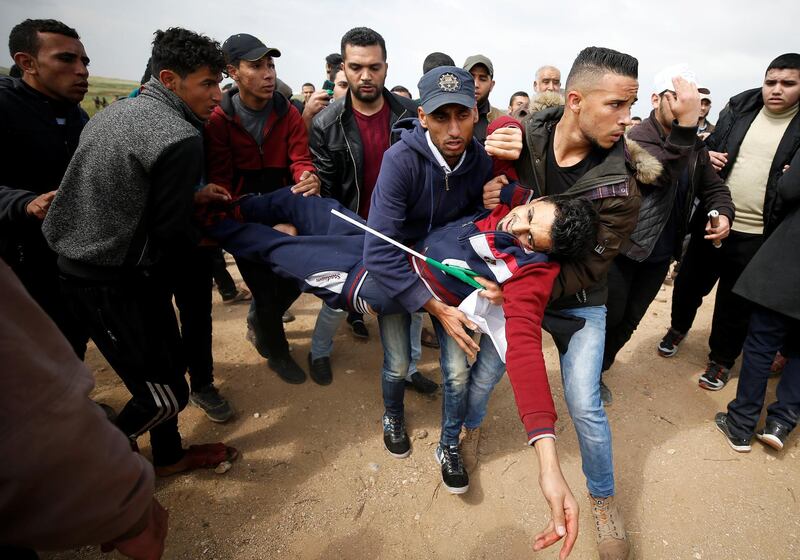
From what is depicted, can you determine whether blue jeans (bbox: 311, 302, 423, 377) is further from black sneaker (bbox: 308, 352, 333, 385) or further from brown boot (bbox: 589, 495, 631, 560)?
brown boot (bbox: 589, 495, 631, 560)

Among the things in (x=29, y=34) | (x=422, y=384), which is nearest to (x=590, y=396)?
(x=422, y=384)

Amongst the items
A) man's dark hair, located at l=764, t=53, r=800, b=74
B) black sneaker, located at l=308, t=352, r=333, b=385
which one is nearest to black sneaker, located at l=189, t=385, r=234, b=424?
black sneaker, located at l=308, t=352, r=333, b=385

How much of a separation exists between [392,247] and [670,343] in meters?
3.28

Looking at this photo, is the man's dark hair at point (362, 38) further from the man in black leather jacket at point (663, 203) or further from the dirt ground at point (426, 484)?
the dirt ground at point (426, 484)

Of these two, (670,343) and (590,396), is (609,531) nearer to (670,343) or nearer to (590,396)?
(590,396)

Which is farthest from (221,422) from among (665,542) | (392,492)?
(665,542)

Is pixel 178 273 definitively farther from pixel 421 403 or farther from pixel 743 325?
pixel 743 325

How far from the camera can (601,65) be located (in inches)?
79.0

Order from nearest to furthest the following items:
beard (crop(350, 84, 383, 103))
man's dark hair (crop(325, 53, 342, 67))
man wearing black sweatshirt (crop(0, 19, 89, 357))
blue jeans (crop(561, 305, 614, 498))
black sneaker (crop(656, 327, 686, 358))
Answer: blue jeans (crop(561, 305, 614, 498)) < man wearing black sweatshirt (crop(0, 19, 89, 357)) < beard (crop(350, 84, 383, 103)) < black sneaker (crop(656, 327, 686, 358)) < man's dark hair (crop(325, 53, 342, 67))

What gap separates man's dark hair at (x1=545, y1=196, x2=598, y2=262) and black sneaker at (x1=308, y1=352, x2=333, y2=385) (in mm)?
2120

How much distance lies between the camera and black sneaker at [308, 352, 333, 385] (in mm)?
3311

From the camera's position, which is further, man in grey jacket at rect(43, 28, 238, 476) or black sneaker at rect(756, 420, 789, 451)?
black sneaker at rect(756, 420, 789, 451)

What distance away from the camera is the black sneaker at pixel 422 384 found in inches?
127

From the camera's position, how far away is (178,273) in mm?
2570
